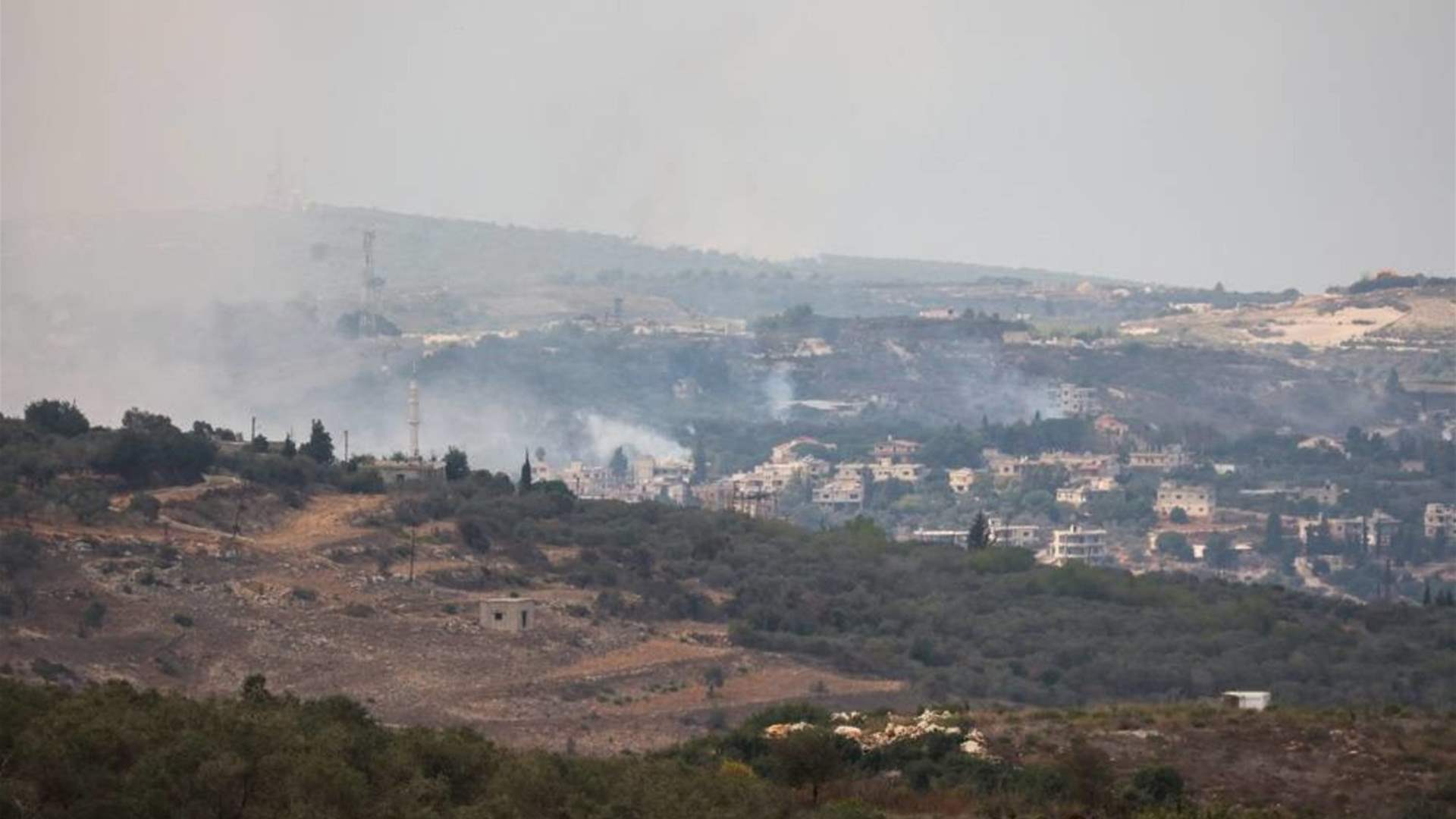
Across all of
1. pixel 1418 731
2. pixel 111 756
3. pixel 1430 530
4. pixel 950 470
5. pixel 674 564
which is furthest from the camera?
pixel 950 470

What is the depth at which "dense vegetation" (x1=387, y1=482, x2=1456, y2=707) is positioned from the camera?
91000mm

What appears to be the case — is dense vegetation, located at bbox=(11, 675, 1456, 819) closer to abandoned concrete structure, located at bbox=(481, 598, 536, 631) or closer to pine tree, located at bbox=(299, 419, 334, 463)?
abandoned concrete structure, located at bbox=(481, 598, 536, 631)

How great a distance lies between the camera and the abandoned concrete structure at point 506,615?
8344cm

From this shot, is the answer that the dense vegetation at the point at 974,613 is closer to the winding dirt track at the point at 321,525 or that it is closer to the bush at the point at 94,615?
the winding dirt track at the point at 321,525

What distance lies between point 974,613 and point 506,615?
75.1 feet

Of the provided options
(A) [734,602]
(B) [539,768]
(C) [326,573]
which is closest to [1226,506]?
(A) [734,602]

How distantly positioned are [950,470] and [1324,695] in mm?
108895

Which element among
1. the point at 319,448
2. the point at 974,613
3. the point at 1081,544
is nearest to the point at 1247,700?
the point at 974,613

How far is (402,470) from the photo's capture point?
Answer: 10712 cm

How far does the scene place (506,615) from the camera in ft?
275

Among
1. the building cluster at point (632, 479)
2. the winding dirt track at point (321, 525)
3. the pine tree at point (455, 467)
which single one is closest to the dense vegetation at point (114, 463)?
the winding dirt track at point (321, 525)

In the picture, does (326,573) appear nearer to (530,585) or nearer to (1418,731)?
(530,585)

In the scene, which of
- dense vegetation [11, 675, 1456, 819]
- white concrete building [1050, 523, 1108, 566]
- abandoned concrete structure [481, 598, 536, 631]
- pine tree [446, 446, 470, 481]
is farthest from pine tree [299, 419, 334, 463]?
white concrete building [1050, 523, 1108, 566]

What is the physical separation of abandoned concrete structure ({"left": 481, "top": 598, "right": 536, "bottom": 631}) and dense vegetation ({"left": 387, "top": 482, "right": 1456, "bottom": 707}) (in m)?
4.69
